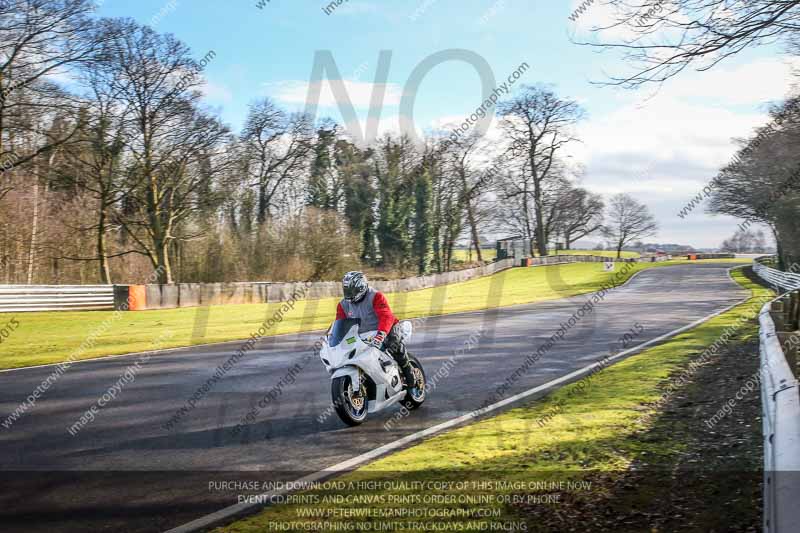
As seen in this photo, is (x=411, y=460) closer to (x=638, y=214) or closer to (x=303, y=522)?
(x=303, y=522)

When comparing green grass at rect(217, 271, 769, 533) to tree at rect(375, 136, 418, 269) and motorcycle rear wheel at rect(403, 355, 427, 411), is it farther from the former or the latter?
tree at rect(375, 136, 418, 269)

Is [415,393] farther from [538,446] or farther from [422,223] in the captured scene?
[422,223]

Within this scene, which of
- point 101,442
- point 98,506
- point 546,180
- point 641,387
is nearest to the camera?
point 98,506

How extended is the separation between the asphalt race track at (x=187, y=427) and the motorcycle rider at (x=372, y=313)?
92 centimetres

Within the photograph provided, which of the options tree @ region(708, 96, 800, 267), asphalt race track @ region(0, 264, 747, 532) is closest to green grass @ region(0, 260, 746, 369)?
asphalt race track @ region(0, 264, 747, 532)

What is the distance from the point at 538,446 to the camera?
7113 millimetres

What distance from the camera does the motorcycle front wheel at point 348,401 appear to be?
805cm

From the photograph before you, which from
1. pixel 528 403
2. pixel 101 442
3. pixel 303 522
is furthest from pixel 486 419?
pixel 101 442

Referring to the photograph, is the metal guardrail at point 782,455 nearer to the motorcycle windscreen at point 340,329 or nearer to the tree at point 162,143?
the motorcycle windscreen at point 340,329

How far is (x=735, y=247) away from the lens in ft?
431

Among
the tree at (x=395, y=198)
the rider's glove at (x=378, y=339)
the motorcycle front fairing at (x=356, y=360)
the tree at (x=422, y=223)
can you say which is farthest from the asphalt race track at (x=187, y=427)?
the tree at (x=422, y=223)

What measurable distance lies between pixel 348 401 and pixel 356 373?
35 cm

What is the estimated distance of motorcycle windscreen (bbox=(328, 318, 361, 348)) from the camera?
331 inches

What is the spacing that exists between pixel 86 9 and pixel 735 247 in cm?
13152
